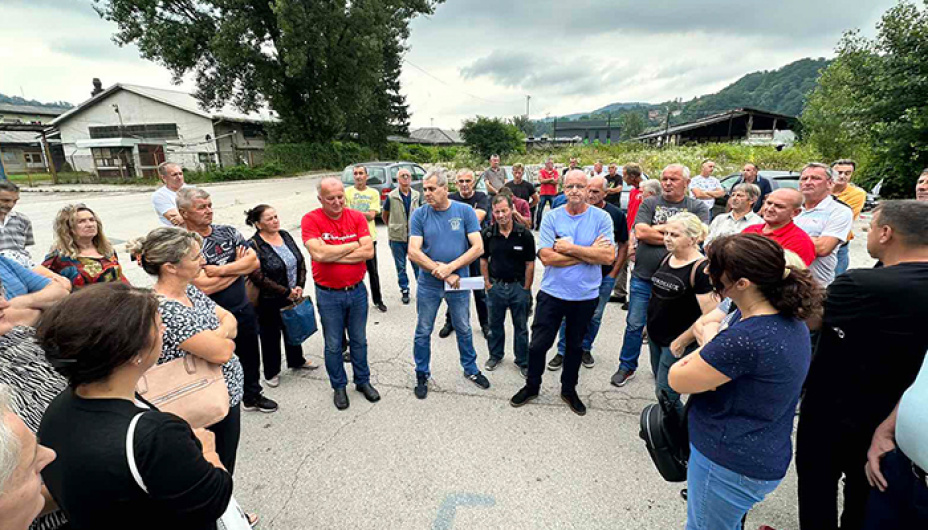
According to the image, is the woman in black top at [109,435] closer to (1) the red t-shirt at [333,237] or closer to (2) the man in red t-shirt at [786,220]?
(1) the red t-shirt at [333,237]

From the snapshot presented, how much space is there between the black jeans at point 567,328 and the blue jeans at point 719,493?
4.87ft

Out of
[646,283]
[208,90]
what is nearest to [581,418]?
[646,283]

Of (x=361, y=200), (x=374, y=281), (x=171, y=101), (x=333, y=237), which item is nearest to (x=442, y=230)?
(x=333, y=237)

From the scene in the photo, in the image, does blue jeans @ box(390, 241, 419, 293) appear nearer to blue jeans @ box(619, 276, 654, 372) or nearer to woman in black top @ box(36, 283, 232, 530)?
blue jeans @ box(619, 276, 654, 372)

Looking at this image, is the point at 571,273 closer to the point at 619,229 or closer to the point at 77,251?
the point at 619,229

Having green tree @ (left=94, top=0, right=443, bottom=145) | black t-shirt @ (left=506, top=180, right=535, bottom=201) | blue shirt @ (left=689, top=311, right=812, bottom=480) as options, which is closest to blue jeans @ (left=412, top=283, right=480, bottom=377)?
blue shirt @ (left=689, top=311, right=812, bottom=480)

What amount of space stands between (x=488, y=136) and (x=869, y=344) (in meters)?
37.1

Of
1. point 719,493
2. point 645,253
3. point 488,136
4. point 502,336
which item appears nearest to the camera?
point 719,493

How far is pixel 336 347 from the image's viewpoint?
3.42 m

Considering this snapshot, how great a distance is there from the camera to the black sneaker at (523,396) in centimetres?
341

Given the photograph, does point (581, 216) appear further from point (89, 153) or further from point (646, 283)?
point (89, 153)

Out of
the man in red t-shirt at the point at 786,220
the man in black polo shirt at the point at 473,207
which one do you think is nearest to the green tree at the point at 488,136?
the man in black polo shirt at the point at 473,207

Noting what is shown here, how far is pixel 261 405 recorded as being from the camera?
135 inches

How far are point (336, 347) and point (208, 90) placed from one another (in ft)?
90.3
